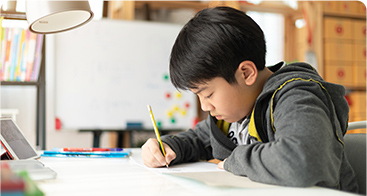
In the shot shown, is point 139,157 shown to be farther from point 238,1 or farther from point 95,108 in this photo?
point 238,1

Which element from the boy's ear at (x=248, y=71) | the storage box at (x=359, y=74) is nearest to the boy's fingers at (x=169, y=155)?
the boy's ear at (x=248, y=71)

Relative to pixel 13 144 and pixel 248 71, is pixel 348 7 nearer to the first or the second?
pixel 248 71

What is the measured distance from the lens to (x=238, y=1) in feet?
10.6

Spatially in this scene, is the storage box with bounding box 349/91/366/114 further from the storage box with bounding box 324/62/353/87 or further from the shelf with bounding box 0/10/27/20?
the shelf with bounding box 0/10/27/20

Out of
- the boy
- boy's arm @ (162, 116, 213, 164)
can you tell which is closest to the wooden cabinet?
boy's arm @ (162, 116, 213, 164)

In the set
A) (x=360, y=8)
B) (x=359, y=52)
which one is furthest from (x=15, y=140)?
(x=360, y=8)

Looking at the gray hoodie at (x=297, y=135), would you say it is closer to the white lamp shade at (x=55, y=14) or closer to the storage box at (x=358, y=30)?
the white lamp shade at (x=55, y=14)

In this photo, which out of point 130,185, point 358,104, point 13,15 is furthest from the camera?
point 358,104

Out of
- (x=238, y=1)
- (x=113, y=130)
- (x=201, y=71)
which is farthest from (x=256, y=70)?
(x=238, y=1)

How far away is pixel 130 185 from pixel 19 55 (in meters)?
2.11

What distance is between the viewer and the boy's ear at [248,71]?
851 millimetres

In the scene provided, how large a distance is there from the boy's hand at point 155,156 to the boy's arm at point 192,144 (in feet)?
0.12

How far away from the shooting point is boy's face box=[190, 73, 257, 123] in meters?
0.86

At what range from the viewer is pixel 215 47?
81cm
